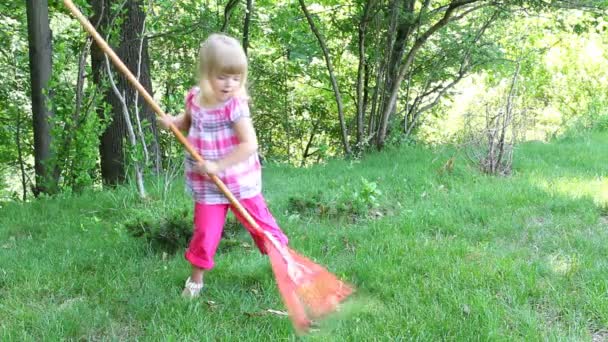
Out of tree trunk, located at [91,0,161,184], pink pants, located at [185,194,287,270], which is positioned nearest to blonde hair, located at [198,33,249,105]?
pink pants, located at [185,194,287,270]

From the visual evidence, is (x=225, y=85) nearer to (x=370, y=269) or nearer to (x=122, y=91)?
(x=370, y=269)

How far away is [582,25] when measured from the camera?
7.94 meters

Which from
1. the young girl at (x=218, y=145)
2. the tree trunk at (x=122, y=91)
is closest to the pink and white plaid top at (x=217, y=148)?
the young girl at (x=218, y=145)

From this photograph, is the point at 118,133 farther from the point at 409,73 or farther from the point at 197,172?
the point at 409,73

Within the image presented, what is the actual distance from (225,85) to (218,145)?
363 mm

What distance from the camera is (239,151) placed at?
2.93 m

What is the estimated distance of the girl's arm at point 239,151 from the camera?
9.50 ft

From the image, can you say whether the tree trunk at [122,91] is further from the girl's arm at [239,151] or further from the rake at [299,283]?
the girl's arm at [239,151]

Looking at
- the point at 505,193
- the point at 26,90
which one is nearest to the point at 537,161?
the point at 505,193

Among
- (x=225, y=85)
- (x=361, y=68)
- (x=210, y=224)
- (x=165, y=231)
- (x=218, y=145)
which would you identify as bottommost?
(x=165, y=231)

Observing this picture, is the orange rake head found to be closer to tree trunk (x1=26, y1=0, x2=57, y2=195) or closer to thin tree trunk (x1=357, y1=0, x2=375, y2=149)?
tree trunk (x1=26, y1=0, x2=57, y2=195)

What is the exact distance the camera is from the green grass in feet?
9.48

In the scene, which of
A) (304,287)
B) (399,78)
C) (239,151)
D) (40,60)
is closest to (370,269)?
(304,287)

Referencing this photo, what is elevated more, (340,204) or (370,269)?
(340,204)
